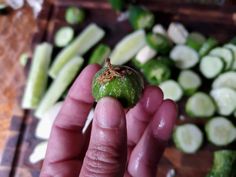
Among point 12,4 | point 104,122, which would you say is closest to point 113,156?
point 104,122

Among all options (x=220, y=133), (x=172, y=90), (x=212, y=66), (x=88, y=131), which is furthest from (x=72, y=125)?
(x=212, y=66)

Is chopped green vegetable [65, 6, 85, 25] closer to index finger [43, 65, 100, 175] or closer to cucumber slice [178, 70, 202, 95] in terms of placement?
cucumber slice [178, 70, 202, 95]

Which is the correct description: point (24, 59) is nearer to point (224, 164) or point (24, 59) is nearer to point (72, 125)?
point (72, 125)

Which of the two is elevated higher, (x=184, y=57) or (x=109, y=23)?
(x=109, y=23)

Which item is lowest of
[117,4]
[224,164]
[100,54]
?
[224,164]

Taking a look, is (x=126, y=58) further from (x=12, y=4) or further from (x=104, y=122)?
(x=104, y=122)

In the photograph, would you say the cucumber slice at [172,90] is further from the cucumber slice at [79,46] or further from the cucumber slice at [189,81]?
the cucumber slice at [79,46]
